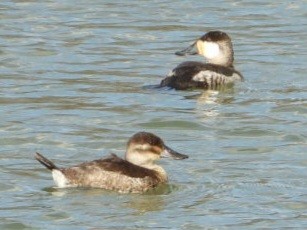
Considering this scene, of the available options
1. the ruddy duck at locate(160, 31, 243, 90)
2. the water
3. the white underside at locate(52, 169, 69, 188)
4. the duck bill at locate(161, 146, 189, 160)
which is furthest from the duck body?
the white underside at locate(52, 169, 69, 188)

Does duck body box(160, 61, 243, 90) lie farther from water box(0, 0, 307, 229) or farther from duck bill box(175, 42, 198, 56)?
duck bill box(175, 42, 198, 56)

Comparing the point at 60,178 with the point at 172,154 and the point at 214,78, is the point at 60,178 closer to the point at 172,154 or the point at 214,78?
the point at 172,154

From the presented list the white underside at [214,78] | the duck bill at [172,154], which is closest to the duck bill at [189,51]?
the white underside at [214,78]

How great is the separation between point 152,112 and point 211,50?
2.65 metres

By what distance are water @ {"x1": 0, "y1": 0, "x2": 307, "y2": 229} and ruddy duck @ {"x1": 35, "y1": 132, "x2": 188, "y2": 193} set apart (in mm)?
101

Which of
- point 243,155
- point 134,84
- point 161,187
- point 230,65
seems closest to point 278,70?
point 230,65

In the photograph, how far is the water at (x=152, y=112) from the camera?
12.8 metres

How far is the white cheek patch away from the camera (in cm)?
1914

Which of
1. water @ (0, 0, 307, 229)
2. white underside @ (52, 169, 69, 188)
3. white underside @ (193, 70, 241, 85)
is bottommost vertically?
water @ (0, 0, 307, 229)

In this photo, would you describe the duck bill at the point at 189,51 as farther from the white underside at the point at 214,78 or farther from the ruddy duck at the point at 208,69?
the white underside at the point at 214,78

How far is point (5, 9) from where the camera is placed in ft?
79.0

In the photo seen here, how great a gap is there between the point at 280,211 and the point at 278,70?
273 inches

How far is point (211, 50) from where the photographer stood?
63.2 ft

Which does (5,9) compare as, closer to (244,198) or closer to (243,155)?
(243,155)
